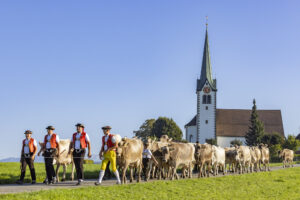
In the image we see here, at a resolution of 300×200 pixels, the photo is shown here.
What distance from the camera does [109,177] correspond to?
21.2 meters

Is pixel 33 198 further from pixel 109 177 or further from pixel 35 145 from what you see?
pixel 109 177

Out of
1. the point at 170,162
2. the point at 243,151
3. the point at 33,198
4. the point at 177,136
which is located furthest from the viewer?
the point at 177,136

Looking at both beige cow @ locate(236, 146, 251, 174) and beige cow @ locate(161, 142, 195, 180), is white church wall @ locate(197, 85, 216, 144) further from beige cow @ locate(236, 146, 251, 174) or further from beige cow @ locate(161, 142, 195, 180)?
beige cow @ locate(161, 142, 195, 180)

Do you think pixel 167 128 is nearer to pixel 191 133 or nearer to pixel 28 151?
pixel 191 133

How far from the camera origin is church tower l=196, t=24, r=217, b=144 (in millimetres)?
97312

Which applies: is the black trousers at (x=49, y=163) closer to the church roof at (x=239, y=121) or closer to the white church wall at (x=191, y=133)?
the white church wall at (x=191, y=133)

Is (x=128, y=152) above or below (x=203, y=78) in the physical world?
below

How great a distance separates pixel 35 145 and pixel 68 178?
11.7 feet

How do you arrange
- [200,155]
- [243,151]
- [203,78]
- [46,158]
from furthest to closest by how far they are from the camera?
[203,78] → [243,151] → [200,155] → [46,158]

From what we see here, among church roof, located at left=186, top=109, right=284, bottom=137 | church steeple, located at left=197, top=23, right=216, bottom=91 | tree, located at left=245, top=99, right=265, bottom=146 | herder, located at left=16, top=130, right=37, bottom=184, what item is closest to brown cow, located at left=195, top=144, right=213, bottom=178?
herder, located at left=16, top=130, right=37, bottom=184

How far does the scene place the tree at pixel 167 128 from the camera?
9262 centimetres

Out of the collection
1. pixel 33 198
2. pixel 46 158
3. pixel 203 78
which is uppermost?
pixel 203 78

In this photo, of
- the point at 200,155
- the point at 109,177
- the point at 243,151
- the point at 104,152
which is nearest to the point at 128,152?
the point at 104,152

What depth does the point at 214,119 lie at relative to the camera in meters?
98.1
